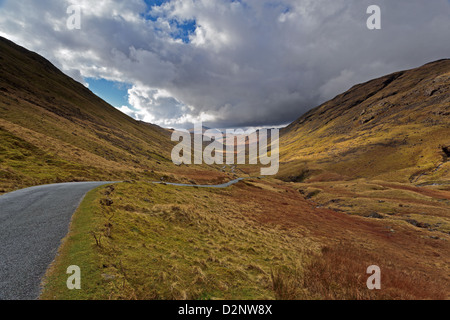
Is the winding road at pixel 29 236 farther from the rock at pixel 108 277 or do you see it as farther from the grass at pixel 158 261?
the rock at pixel 108 277

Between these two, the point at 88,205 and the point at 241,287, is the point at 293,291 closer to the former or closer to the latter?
the point at 241,287

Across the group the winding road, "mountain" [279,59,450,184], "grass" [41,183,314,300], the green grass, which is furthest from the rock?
"mountain" [279,59,450,184]

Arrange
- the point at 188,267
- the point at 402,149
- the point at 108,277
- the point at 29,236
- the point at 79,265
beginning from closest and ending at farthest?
the point at 108,277, the point at 79,265, the point at 188,267, the point at 29,236, the point at 402,149

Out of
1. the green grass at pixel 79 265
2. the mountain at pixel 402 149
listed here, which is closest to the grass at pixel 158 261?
the green grass at pixel 79 265

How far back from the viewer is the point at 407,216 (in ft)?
120

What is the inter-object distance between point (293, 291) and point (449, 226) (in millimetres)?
42238

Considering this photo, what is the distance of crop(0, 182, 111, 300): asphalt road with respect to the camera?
5840 mm

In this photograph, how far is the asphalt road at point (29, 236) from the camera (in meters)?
5.84

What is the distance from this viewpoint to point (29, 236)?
933cm

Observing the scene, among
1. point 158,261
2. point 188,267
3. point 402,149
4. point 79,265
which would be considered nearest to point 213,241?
point 188,267

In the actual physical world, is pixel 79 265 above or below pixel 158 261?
above

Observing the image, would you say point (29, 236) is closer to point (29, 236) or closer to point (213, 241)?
point (29, 236)

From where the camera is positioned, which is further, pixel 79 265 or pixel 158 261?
pixel 158 261
